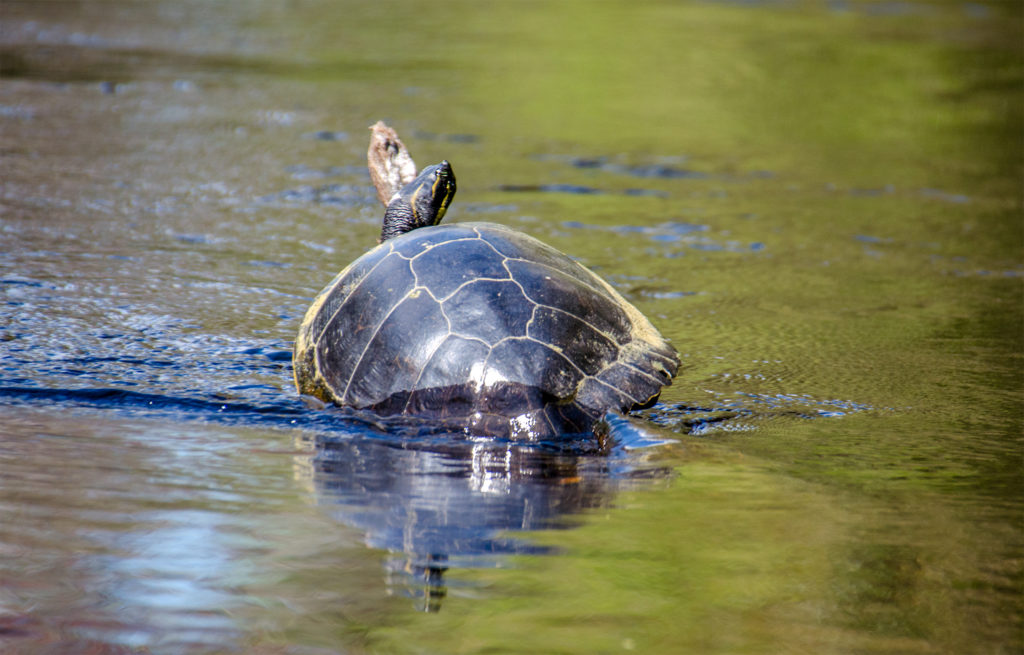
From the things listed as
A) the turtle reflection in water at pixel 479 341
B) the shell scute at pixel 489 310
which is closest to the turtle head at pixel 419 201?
the turtle reflection in water at pixel 479 341

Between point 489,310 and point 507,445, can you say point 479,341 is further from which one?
point 507,445

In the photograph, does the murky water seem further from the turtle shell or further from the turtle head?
the turtle head

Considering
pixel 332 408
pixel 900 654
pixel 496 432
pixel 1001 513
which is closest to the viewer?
pixel 900 654

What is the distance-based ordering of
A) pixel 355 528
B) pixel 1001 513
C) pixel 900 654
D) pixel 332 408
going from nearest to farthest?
pixel 900 654 → pixel 355 528 → pixel 1001 513 → pixel 332 408

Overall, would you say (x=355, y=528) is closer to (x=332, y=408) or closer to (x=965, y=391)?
(x=332, y=408)

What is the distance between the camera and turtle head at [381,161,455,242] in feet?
14.5

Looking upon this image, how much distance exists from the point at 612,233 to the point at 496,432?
128 inches

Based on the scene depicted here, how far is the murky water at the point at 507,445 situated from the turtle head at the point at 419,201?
26.6 inches

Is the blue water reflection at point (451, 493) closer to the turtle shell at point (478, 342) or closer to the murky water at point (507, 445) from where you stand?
the murky water at point (507, 445)

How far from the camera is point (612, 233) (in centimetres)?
645

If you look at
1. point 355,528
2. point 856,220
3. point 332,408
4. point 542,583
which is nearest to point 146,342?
point 332,408

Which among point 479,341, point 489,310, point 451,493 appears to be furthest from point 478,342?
point 451,493

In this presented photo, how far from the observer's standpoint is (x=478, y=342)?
3.46 meters

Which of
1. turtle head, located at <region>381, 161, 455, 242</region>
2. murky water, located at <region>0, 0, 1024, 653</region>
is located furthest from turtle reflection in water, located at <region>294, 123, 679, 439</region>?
turtle head, located at <region>381, 161, 455, 242</region>
